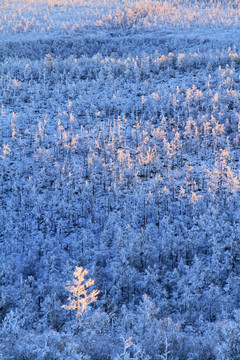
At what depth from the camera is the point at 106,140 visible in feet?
107

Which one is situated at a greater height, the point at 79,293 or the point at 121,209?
the point at 79,293

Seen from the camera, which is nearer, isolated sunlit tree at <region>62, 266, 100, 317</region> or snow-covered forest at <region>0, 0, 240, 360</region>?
snow-covered forest at <region>0, 0, 240, 360</region>

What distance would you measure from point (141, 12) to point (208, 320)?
421 feet

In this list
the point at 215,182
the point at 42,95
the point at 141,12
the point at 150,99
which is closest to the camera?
the point at 215,182

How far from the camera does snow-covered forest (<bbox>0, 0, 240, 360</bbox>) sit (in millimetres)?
12461

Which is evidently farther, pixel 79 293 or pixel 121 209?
pixel 121 209

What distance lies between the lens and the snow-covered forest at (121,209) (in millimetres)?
12461

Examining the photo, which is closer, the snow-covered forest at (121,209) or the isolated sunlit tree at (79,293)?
the snow-covered forest at (121,209)

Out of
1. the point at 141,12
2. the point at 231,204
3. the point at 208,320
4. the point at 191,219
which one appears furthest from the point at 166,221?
the point at 141,12

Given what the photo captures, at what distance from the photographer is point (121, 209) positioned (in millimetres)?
23469

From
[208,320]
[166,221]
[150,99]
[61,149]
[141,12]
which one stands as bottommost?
[208,320]

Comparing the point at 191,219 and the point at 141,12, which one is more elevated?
the point at 141,12

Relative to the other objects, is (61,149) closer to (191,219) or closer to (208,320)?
(191,219)

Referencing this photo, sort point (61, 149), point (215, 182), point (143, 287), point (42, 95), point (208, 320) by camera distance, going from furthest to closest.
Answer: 1. point (42, 95)
2. point (61, 149)
3. point (215, 182)
4. point (143, 287)
5. point (208, 320)
